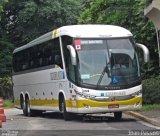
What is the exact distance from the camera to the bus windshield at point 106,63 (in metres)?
19.1

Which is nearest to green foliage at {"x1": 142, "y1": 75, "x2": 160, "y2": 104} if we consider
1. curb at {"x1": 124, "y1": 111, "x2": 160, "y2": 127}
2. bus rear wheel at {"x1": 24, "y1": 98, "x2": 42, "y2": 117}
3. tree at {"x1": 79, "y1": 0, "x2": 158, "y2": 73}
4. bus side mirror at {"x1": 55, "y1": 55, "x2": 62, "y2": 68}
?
curb at {"x1": 124, "y1": 111, "x2": 160, "y2": 127}

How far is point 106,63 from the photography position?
19.3 meters

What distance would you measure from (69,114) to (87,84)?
2.18 meters

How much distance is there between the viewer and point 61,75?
20.7m

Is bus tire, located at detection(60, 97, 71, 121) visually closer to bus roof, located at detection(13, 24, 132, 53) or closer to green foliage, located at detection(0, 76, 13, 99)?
bus roof, located at detection(13, 24, 132, 53)

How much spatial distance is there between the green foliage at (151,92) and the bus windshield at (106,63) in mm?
6116

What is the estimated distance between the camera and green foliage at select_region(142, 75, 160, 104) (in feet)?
83.6

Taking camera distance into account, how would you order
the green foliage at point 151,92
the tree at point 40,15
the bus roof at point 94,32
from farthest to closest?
the tree at point 40,15
the green foliage at point 151,92
the bus roof at point 94,32

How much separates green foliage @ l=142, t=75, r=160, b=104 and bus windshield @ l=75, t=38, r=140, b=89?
6116 millimetres

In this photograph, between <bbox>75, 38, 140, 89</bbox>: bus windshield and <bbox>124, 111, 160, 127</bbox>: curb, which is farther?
<bbox>75, 38, 140, 89</bbox>: bus windshield

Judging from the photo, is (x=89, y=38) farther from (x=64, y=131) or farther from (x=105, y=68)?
(x=64, y=131)

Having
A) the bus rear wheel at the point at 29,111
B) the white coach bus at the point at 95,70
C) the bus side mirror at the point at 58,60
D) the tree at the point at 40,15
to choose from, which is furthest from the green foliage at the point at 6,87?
the bus side mirror at the point at 58,60

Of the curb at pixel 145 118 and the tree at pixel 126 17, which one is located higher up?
the tree at pixel 126 17

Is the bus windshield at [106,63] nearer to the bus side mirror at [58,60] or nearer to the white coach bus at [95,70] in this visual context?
the white coach bus at [95,70]
